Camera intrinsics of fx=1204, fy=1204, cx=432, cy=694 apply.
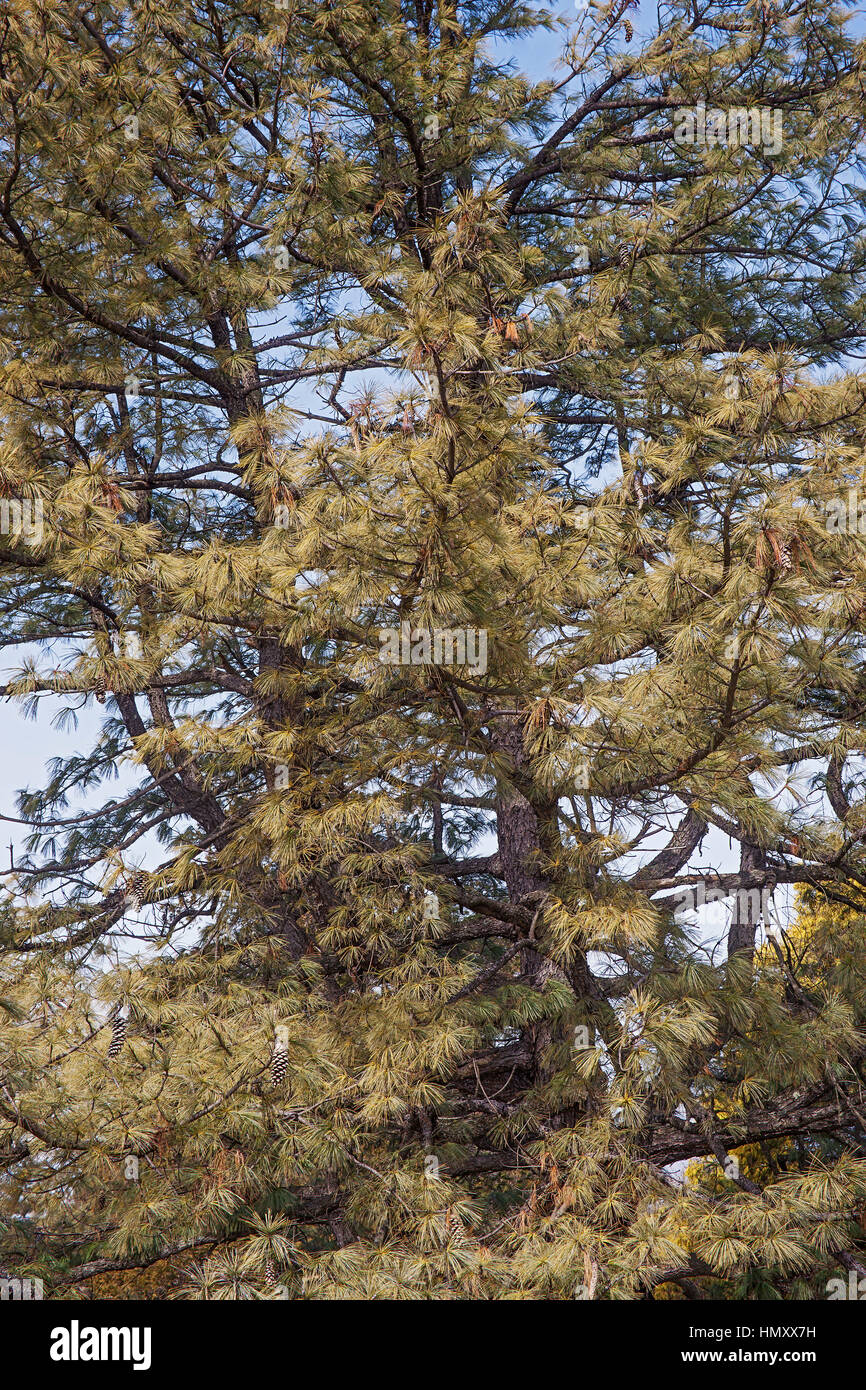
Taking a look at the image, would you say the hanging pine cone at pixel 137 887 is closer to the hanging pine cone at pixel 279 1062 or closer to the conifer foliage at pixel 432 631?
the conifer foliage at pixel 432 631

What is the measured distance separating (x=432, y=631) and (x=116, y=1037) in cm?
163

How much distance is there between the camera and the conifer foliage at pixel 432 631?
146 inches

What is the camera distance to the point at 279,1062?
12.5 feet

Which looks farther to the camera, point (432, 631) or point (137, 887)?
point (137, 887)

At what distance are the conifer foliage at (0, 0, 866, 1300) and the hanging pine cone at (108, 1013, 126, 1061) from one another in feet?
0.04

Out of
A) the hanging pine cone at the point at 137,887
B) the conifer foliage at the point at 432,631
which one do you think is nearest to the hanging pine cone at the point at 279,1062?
the conifer foliage at the point at 432,631

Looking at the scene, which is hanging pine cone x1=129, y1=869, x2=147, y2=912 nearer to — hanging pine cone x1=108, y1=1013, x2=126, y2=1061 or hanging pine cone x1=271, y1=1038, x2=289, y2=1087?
hanging pine cone x1=108, y1=1013, x2=126, y2=1061

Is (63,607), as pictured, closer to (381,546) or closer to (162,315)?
(162,315)

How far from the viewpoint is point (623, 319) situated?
5773 millimetres

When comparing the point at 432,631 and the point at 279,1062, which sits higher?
the point at 432,631

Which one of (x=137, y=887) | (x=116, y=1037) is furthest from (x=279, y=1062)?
(x=137, y=887)

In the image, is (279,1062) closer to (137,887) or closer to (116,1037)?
(116,1037)

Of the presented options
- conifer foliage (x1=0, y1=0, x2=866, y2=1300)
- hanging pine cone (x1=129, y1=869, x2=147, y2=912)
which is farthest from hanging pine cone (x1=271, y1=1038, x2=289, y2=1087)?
hanging pine cone (x1=129, y1=869, x2=147, y2=912)
